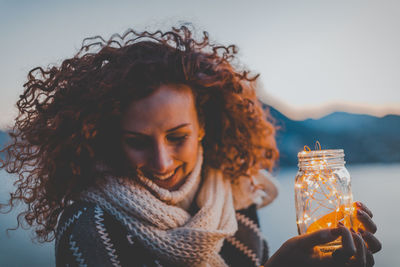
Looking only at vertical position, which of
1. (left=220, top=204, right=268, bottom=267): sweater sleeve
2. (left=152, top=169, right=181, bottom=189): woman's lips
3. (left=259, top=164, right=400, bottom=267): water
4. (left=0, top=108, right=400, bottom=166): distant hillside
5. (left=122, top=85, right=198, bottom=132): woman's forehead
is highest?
(left=122, top=85, right=198, bottom=132): woman's forehead

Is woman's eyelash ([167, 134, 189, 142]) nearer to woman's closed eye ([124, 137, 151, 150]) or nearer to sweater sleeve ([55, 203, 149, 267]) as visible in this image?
woman's closed eye ([124, 137, 151, 150])

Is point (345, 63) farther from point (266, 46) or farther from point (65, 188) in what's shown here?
point (65, 188)

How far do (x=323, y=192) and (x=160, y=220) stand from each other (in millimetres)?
552

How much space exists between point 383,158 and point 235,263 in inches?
61.8

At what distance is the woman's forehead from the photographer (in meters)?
1.09

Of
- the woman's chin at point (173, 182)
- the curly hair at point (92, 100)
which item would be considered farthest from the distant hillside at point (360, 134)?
the woman's chin at point (173, 182)

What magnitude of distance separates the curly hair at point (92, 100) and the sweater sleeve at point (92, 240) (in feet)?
0.47

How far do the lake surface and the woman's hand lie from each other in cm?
83

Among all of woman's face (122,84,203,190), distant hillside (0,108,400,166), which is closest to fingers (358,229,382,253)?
woman's face (122,84,203,190)

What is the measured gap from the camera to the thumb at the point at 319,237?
2.59 feet

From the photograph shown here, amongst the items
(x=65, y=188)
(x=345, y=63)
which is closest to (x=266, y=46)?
(x=345, y=63)

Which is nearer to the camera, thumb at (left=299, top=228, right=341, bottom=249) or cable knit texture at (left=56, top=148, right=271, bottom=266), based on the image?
thumb at (left=299, top=228, right=341, bottom=249)

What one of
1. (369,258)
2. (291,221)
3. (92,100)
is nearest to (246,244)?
(369,258)

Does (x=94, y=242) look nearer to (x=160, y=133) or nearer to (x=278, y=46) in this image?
(x=160, y=133)
